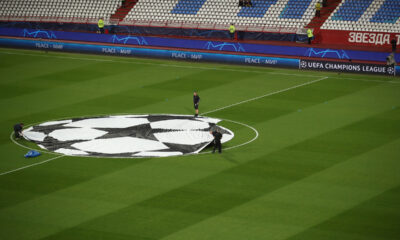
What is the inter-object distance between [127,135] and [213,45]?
23.4 m

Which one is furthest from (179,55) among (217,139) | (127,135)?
(217,139)

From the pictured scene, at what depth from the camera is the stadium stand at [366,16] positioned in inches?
2199

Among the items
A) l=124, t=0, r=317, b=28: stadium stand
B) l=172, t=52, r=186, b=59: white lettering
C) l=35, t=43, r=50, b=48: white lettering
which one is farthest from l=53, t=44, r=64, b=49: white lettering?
l=172, t=52, r=186, b=59: white lettering

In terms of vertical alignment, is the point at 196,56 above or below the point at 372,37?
below

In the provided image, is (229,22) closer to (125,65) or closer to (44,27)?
(125,65)

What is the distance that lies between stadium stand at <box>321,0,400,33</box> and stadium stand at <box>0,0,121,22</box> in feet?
72.0

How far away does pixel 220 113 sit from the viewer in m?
37.8

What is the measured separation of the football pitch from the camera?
22.5 metres

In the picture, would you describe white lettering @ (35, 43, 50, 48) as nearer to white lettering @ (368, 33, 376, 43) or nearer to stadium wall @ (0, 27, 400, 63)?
stadium wall @ (0, 27, 400, 63)

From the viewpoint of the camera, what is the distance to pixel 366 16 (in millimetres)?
57156

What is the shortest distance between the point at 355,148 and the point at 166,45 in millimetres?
28305

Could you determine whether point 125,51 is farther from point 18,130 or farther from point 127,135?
point 18,130

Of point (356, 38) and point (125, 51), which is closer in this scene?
point (356, 38)

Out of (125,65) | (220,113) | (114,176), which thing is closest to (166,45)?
(125,65)
